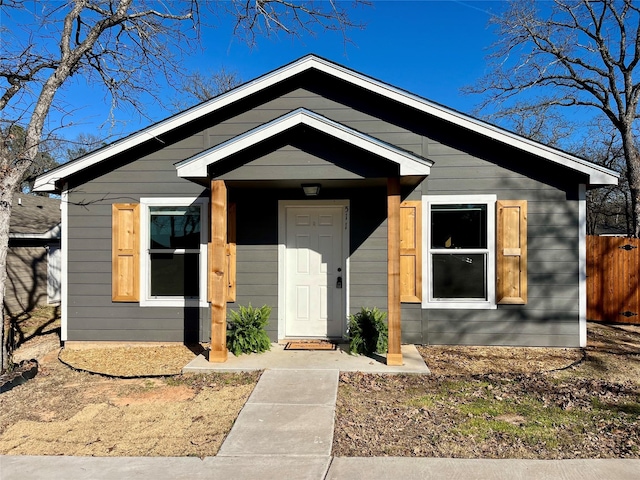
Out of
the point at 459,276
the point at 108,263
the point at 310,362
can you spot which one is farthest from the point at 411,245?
the point at 108,263

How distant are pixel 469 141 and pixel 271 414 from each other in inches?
190

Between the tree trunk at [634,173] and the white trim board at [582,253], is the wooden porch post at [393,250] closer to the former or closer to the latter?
the white trim board at [582,253]

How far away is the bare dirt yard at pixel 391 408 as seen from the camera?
3402 millimetres

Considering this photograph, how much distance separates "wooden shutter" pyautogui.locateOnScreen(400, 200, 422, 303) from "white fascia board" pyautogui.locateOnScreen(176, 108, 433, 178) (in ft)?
4.54

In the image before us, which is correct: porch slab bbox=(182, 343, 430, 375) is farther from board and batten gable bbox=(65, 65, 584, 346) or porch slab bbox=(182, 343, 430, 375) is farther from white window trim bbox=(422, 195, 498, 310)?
white window trim bbox=(422, 195, 498, 310)

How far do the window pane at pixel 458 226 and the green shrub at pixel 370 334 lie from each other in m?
1.60

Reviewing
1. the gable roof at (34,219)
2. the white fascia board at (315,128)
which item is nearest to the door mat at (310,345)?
the white fascia board at (315,128)

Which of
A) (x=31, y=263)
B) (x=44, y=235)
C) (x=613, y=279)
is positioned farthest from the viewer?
(x=31, y=263)

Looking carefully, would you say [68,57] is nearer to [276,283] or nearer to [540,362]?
[276,283]

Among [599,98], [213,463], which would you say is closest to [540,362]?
[213,463]

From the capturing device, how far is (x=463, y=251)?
251 inches

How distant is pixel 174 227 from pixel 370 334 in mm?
3516

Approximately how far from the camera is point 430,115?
626 cm

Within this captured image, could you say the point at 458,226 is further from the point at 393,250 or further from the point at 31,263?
the point at 31,263
